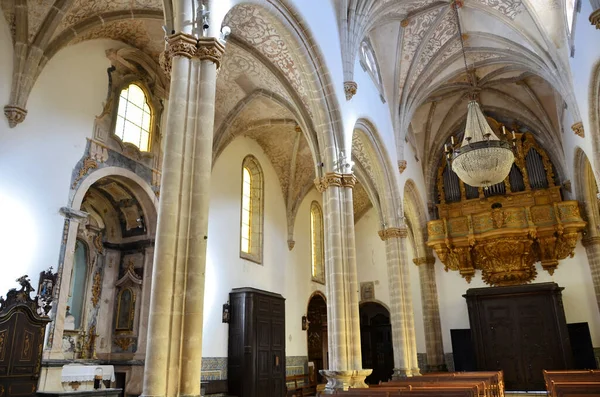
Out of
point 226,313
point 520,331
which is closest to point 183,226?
point 226,313

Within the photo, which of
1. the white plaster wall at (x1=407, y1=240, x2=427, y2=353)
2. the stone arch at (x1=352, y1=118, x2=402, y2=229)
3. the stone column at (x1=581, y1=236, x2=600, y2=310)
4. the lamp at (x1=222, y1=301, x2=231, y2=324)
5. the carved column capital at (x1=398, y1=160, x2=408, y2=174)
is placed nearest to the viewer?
the lamp at (x1=222, y1=301, x2=231, y2=324)

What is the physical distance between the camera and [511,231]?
1697 centimetres

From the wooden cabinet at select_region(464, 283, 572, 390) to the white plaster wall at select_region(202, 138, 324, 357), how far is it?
247 inches

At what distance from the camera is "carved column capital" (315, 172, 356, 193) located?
10438 millimetres

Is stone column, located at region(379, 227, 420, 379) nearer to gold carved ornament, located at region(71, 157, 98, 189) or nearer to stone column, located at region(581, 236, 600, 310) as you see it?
stone column, located at region(581, 236, 600, 310)

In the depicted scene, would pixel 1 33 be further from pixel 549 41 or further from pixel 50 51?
pixel 549 41

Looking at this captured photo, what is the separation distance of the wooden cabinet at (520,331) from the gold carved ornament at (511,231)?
1.09 metres

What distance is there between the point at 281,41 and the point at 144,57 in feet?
12.4

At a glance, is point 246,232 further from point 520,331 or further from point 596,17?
point 596,17

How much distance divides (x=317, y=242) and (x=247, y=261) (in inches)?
220

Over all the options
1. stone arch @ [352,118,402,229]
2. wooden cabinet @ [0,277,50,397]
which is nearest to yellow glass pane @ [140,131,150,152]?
wooden cabinet @ [0,277,50,397]

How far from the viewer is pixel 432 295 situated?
61.6 feet

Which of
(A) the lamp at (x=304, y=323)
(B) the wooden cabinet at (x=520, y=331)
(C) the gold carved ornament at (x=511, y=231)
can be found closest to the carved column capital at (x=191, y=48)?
(A) the lamp at (x=304, y=323)

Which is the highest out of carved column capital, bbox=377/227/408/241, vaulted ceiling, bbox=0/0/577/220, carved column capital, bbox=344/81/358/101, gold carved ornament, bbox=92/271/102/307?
vaulted ceiling, bbox=0/0/577/220
